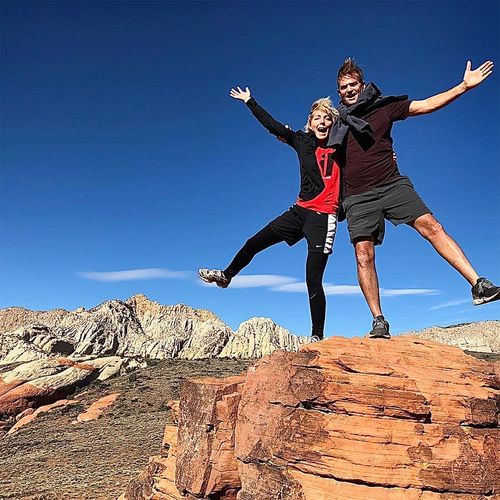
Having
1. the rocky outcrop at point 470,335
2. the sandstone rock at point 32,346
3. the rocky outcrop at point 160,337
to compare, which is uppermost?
the rocky outcrop at point 470,335

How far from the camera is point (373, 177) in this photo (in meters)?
6.34

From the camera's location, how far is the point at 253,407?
7.27m

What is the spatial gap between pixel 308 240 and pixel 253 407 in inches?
103

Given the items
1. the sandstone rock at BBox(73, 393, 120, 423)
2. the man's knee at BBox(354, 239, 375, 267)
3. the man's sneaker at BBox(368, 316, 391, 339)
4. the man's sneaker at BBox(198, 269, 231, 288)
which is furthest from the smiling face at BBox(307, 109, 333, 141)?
the sandstone rock at BBox(73, 393, 120, 423)

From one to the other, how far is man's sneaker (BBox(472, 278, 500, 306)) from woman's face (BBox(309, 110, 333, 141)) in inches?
117

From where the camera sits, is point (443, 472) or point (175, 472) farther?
point (175, 472)

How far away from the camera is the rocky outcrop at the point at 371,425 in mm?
5719

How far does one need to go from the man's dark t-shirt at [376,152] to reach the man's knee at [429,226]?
65 centimetres

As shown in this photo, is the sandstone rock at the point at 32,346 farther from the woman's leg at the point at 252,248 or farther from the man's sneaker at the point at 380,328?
the man's sneaker at the point at 380,328

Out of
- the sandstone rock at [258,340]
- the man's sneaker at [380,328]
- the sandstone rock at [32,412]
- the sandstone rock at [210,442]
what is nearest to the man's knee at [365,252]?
the man's sneaker at [380,328]

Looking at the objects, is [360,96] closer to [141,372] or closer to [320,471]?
[320,471]

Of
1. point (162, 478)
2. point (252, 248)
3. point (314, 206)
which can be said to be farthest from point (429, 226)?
point (162, 478)

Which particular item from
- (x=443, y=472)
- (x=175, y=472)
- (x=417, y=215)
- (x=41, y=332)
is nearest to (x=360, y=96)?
(x=417, y=215)

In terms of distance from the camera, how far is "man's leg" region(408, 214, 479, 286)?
5.82 metres
